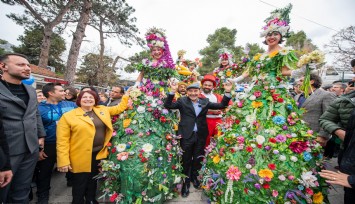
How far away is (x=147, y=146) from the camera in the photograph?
8.85 ft

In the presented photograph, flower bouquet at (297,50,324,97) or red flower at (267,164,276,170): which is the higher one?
flower bouquet at (297,50,324,97)

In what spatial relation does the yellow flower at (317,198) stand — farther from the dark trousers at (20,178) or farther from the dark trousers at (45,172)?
the dark trousers at (45,172)

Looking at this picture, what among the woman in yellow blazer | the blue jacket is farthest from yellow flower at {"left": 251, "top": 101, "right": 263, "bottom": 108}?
the blue jacket

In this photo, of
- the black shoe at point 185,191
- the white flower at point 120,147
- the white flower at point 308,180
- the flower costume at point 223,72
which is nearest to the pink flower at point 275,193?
the white flower at point 308,180

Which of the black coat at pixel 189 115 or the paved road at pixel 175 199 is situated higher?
the black coat at pixel 189 115

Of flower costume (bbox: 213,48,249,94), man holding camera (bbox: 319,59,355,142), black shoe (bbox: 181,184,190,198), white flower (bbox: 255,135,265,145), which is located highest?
flower costume (bbox: 213,48,249,94)

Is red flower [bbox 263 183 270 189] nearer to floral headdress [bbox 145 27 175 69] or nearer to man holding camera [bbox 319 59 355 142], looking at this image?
man holding camera [bbox 319 59 355 142]

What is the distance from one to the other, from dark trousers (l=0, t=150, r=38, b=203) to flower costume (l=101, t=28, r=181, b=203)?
0.91 meters

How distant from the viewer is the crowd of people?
2107 mm

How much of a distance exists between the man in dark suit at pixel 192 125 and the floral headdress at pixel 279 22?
1.06 m

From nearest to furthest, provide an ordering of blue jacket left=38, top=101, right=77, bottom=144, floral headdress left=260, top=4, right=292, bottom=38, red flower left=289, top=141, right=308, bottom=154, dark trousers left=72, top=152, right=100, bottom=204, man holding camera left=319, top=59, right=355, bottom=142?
man holding camera left=319, top=59, right=355, bottom=142
red flower left=289, top=141, right=308, bottom=154
dark trousers left=72, top=152, right=100, bottom=204
floral headdress left=260, top=4, right=292, bottom=38
blue jacket left=38, top=101, right=77, bottom=144

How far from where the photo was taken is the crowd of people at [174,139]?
2.11m

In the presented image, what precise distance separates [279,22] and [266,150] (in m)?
2.03

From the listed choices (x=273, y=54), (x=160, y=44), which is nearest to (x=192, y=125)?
(x=160, y=44)
